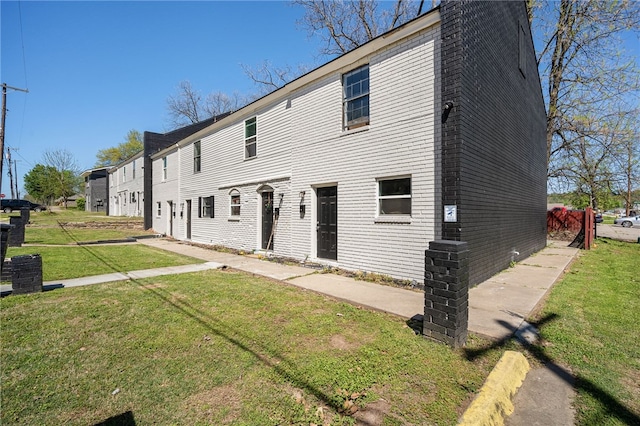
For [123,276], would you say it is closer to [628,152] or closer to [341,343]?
[341,343]

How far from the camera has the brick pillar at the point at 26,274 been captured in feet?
17.7

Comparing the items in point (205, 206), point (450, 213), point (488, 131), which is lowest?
point (450, 213)

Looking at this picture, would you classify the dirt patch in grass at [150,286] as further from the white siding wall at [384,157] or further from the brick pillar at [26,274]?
the white siding wall at [384,157]

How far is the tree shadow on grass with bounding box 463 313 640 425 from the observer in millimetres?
2471

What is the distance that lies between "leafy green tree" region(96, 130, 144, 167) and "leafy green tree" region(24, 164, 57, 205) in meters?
11.7

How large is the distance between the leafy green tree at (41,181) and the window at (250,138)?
1922 inches

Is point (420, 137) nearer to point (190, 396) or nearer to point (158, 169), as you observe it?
point (190, 396)

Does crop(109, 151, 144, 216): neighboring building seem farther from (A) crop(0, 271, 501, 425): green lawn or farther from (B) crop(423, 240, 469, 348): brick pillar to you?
(B) crop(423, 240, 469, 348): brick pillar

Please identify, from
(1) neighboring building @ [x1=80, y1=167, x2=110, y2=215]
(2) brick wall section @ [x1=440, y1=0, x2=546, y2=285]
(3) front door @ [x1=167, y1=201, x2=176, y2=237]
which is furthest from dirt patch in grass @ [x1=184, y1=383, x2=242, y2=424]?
(1) neighboring building @ [x1=80, y1=167, x2=110, y2=215]

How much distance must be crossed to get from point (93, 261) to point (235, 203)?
16.9ft

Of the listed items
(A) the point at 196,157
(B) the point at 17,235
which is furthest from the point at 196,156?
(B) the point at 17,235

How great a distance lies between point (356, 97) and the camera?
25.5 feet

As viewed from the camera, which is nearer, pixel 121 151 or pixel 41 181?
pixel 41 181

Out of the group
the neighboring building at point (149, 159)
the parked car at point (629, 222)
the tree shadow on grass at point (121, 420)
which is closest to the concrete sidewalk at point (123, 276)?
the tree shadow on grass at point (121, 420)
